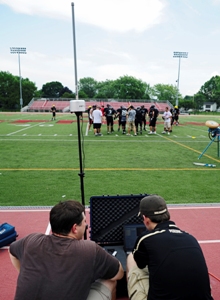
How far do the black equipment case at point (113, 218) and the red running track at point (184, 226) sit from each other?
1256 millimetres

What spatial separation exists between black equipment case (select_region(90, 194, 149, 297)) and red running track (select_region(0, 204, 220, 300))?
1256mm

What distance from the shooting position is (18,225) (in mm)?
5004

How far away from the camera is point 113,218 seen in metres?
3.68

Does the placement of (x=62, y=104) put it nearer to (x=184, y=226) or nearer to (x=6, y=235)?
(x=184, y=226)

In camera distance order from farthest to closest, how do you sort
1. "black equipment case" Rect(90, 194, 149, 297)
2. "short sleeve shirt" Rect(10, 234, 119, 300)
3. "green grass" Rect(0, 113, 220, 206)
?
"green grass" Rect(0, 113, 220, 206)
"black equipment case" Rect(90, 194, 149, 297)
"short sleeve shirt" Rect(10, 234, 119, 300)

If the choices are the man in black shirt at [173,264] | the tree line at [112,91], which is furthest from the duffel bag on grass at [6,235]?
the tree line at [112,91]

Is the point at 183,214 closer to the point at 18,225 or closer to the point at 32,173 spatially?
the point at 18,225

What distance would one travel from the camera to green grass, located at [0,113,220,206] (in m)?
6.55

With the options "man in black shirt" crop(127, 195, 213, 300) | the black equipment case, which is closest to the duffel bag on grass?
the black equipment case

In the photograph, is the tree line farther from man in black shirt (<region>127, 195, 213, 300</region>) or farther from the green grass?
man in black shirt (<region>127, 195, 213, 300</region>)

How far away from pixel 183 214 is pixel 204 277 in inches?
138

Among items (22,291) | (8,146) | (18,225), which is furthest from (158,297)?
(8,146)

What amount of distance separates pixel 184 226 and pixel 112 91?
10374 centimetres

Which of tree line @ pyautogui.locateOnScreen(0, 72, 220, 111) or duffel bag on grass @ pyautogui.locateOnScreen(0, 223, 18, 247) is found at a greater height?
tree line @ pyautogui.locateOnScreen(0, 72, 220, 111)
